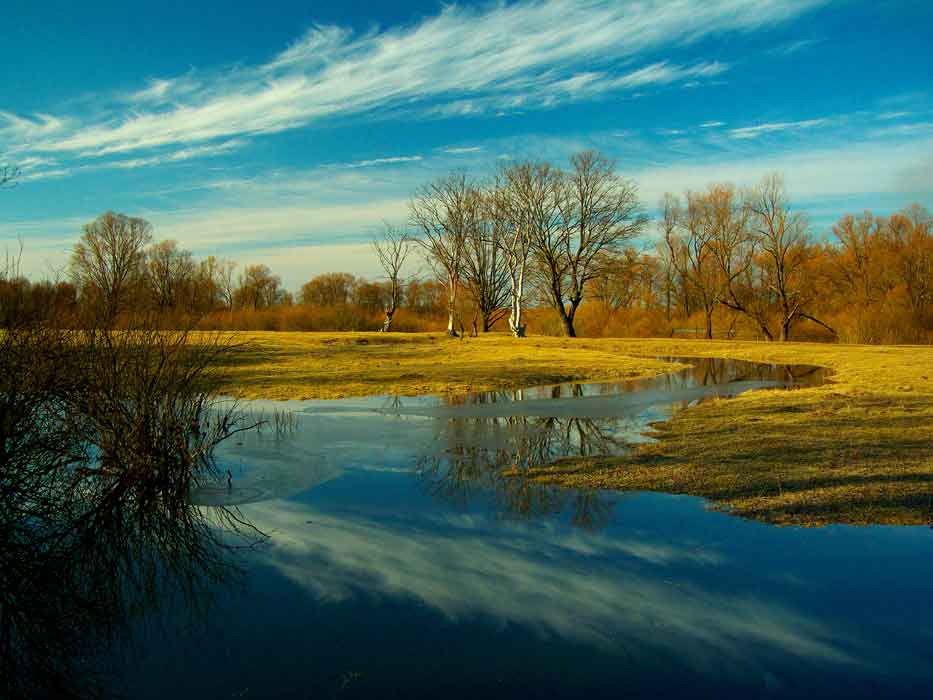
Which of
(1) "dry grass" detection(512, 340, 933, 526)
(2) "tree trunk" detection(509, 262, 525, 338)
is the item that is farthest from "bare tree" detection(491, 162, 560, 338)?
(1) "dry grass" detection(512, 340, 933, 526)

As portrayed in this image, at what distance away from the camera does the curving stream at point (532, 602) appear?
4.63 meters

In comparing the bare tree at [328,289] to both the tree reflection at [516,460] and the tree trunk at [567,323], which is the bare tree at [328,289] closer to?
the tree trunk at [567,323]

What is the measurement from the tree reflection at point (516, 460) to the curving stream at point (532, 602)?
0.06 m

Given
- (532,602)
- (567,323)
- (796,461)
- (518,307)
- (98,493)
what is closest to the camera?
(532,602)

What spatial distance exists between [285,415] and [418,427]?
297 cm

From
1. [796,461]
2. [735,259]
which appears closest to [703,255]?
[735,259]

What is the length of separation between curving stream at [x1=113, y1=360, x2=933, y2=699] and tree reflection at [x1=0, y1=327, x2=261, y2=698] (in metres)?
0.50

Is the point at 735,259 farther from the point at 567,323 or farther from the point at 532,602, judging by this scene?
the point at 532,602

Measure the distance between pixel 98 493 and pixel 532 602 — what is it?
5.63m

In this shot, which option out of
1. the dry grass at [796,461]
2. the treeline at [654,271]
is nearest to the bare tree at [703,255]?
the treeline at [654,271]

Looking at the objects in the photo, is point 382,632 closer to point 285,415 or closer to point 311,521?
point 311,521

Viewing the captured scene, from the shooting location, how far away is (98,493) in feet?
28.0

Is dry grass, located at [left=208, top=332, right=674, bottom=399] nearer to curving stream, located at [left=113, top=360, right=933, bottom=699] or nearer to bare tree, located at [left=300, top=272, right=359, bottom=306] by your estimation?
curving stream, located at [left=113, top=360, right=933, bottom=699]

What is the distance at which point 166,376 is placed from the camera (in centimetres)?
883
